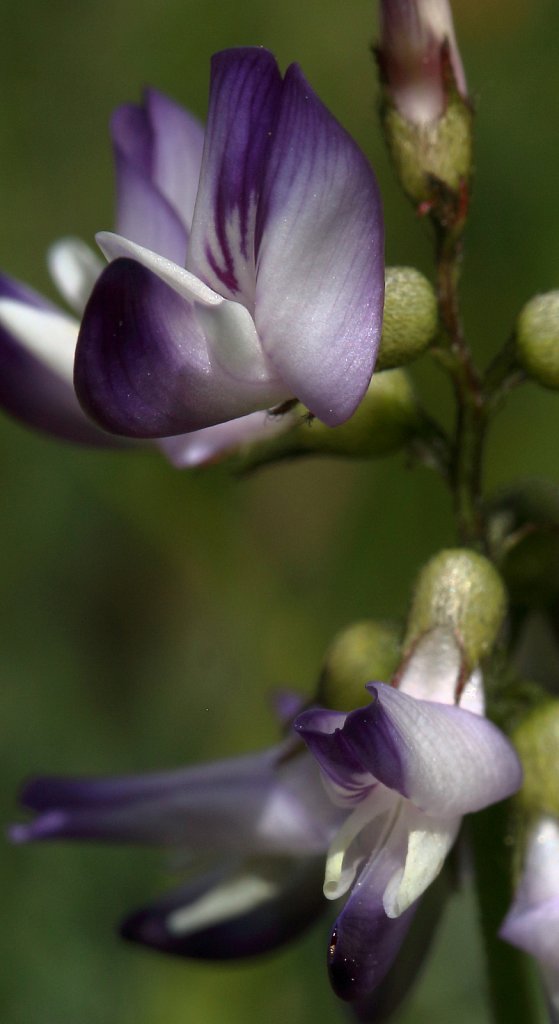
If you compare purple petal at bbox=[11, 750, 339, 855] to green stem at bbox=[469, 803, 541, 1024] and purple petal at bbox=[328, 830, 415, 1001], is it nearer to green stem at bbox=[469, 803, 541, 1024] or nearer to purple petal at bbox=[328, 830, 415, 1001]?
green stem at bbox=[469, 803, 541, 1024]

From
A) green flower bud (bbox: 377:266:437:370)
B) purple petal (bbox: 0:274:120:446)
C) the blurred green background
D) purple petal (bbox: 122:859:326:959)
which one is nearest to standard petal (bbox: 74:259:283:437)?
green flower bud (bbox: 377:266:437:370)

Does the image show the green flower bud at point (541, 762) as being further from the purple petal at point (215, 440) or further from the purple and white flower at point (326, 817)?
the purple petal at point (215, 440)

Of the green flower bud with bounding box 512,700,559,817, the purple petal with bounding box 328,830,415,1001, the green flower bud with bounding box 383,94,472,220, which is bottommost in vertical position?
the green flower bud with bounding box 512,700,559,817

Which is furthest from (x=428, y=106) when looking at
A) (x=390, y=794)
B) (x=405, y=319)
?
(x=390, y=794)

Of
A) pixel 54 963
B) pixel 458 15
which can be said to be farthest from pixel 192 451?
pixel 458 15

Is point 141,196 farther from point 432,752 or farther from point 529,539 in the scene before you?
point 432,752

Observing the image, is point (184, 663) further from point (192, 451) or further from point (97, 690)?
point (192, 451)
